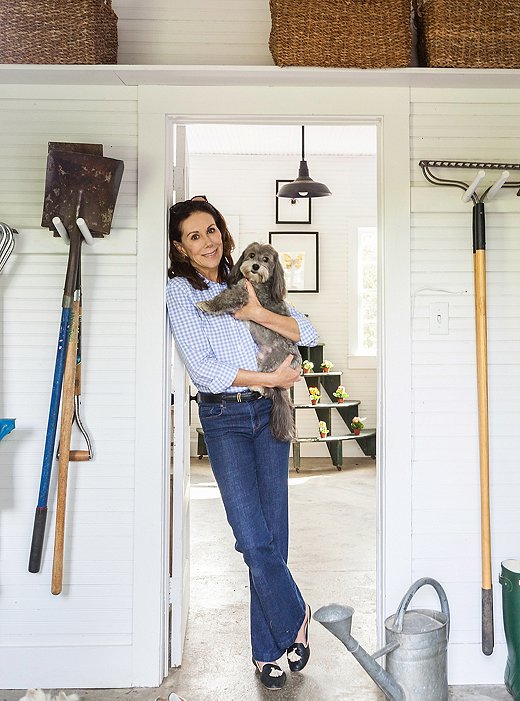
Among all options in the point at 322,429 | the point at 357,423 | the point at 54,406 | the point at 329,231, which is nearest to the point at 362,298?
the point at 329,231

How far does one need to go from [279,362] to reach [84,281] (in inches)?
29.5

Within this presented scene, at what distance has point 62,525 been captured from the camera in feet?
7.39

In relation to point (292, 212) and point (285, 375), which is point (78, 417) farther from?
point (292, 212)

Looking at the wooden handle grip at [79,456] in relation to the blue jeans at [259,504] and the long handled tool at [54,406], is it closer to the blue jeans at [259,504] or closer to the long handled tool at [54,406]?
the long handled tool at [54,406]

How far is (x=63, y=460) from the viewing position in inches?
88.2

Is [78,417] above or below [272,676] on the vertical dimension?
above

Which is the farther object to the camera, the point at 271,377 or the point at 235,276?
the point at 235,276

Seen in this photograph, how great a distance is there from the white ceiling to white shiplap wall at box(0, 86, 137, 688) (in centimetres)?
352

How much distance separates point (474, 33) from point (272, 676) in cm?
229

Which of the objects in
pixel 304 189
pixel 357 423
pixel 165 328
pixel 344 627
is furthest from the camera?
pixel 357 423

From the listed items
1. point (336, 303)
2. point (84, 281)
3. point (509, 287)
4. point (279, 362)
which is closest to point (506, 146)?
point (509, 287)

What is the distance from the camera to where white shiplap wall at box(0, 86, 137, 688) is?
2443mm

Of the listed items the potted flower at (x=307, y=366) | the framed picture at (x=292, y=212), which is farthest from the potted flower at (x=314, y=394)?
the framed picture at (x=292, y=212)

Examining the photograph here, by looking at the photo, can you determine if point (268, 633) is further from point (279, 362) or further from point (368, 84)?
point (368, 84)
